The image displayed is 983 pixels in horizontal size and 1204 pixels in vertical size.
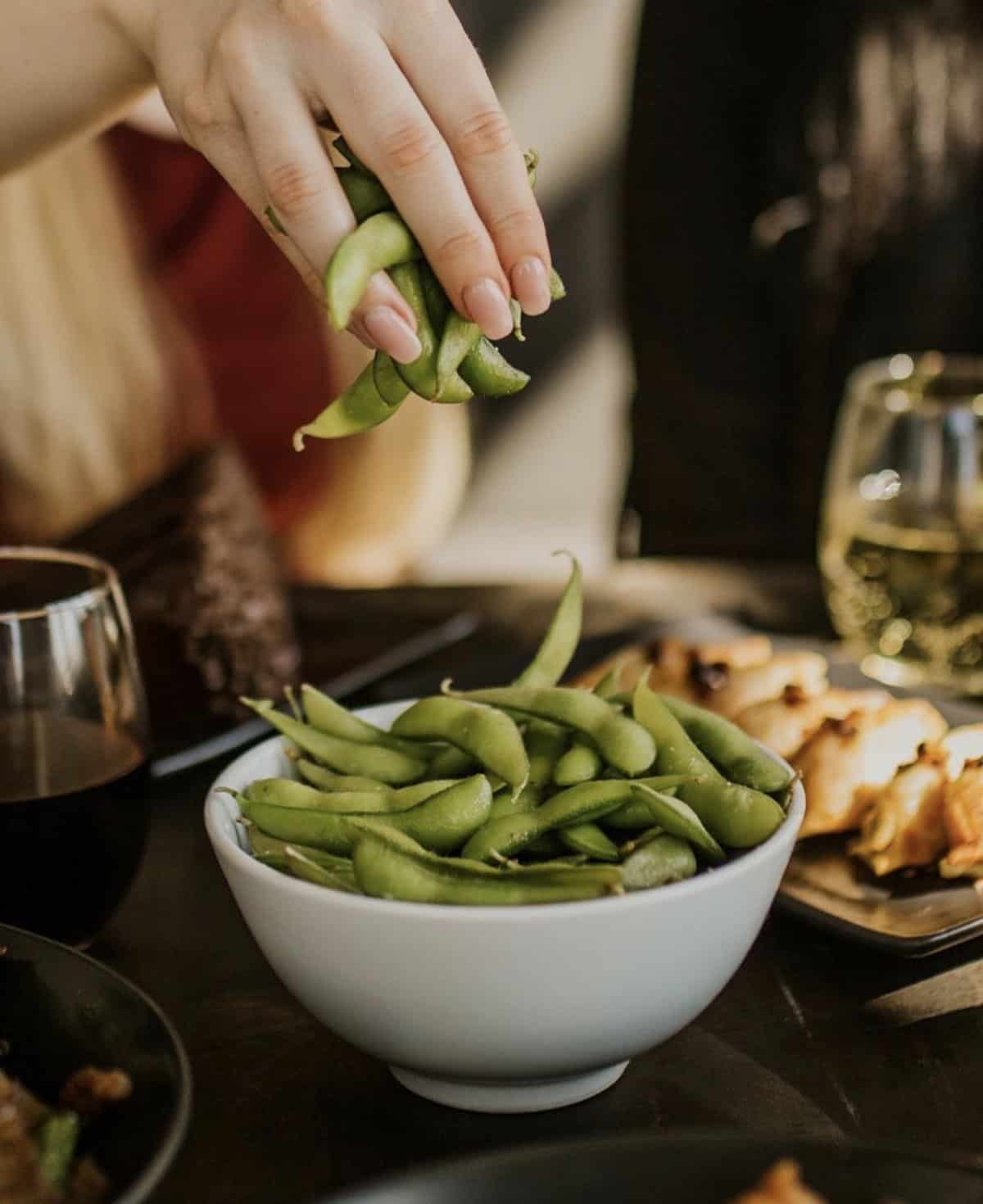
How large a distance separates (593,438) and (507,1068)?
11.5 ft

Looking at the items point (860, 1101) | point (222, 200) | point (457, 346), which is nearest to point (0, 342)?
point (222, 200)

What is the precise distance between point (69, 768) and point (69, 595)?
0.46 feet

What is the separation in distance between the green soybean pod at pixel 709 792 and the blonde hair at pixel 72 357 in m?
2.37

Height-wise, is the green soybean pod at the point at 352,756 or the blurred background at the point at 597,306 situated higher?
the green soybean pod at the point at 352,756

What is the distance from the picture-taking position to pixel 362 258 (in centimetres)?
78

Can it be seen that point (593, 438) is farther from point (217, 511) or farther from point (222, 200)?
point (217, 511)

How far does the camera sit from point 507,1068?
763 millimetres

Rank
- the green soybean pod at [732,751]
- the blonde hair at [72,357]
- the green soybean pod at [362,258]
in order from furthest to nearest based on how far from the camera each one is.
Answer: the blonde hair at [72,357] → the green soybean pod at [732,751] → the green soybean pod at [362,258]

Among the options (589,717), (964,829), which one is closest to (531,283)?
(589,717)

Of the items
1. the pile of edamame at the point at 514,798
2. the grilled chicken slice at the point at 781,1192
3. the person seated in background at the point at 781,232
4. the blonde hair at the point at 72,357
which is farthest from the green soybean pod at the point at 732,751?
the person seated in background at the point at 781,232

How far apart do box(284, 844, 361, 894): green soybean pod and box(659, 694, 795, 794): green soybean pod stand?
0.73 ft

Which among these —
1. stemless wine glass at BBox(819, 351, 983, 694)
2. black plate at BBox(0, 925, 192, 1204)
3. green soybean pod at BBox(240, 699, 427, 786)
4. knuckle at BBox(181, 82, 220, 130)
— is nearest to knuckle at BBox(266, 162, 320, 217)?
knuckle at BBox(181, 82, 220, 130)

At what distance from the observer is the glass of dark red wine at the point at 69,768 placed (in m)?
0.93

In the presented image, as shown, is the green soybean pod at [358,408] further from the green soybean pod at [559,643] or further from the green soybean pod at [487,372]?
the green soybean pod at [559,643]
